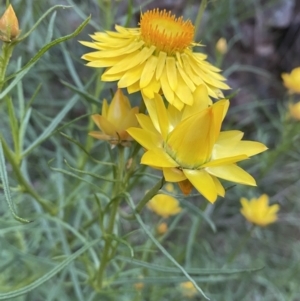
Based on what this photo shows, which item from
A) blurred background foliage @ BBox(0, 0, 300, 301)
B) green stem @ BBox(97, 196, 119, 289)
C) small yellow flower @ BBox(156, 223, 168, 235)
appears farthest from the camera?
small yellow flower @ BBox(156, 223, 168, 235)

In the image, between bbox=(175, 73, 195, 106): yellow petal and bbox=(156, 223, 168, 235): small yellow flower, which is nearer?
bbox=(175, 73, 195, 106): yellow petal

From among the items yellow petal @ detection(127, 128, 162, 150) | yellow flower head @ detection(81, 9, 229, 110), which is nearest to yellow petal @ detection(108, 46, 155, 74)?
A: yellow flower head @ detection(81, 9, 229, 110)

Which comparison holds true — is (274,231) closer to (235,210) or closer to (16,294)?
(235,210)

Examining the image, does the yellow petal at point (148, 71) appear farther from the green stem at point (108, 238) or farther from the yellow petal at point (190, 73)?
the green stem at point (108, 238)

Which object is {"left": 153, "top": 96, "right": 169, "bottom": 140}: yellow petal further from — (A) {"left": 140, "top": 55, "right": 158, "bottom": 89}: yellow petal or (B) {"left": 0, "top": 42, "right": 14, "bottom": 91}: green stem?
(B) {"left": 0, "top": 42, "right": 14, "bottom": 91}: green stem

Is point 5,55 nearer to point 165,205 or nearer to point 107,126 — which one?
point 107,126

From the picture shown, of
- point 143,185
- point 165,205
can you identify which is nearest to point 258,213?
point 165,205
